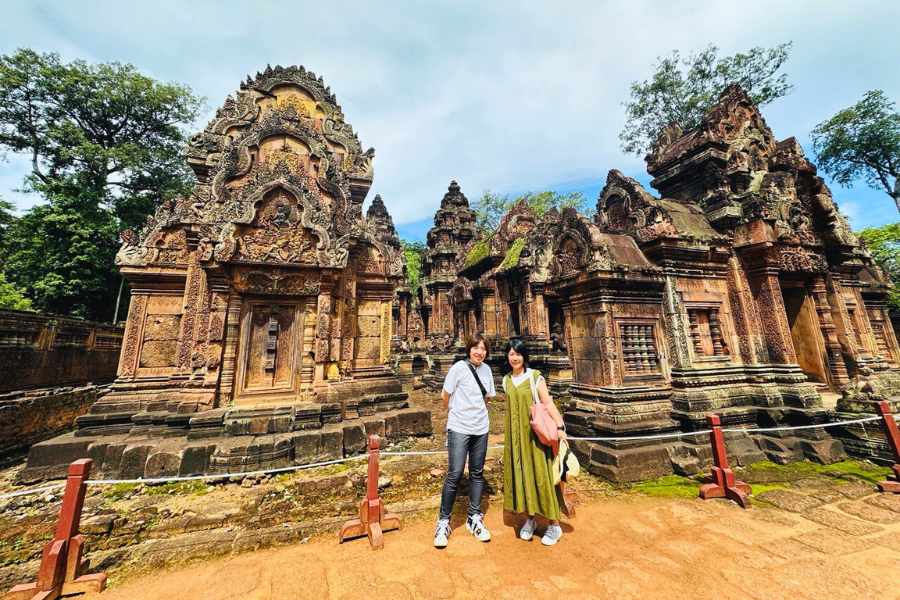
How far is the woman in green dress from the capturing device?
3160 millimetres

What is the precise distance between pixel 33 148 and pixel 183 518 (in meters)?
25.9

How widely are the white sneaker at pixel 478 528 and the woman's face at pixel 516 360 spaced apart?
1.48 meters

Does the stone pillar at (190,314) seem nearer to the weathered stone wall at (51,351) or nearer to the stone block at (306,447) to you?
the stone block at (306,447)

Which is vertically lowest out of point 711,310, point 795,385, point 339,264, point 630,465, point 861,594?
point 861,594

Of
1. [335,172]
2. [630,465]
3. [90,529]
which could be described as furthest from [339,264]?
[630,465]

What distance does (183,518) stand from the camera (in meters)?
3.89

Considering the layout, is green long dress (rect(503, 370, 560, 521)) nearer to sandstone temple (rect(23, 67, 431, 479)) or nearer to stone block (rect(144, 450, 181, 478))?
sandstone temple (rect(23, 67, 431, 479))

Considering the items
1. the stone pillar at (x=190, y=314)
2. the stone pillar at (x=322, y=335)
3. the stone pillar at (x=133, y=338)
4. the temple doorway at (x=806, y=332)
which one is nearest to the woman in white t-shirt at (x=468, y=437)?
the stone pillar at (x=322, y=335)

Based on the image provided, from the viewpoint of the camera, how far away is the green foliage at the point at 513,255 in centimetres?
1259

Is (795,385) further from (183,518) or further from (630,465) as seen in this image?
(183,518)

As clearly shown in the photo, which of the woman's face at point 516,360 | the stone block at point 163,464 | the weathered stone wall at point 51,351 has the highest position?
the weathered stone wall at point 51,351

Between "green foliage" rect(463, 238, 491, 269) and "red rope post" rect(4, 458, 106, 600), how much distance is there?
13.2m

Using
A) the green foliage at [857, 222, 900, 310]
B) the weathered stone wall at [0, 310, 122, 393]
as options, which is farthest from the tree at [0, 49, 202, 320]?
the green foliage at [857, 222, 900, 310]

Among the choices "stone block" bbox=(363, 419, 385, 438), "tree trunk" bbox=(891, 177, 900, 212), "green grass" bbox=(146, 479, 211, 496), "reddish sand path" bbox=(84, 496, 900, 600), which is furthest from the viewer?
"tree trunk" bbox=(891, 177, 900, 212)
